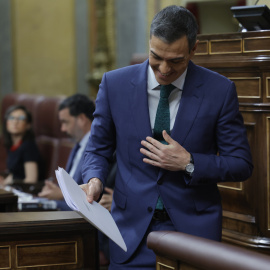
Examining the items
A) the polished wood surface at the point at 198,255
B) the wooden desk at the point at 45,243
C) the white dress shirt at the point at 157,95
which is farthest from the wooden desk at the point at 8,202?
the polished wood surface at the point at 198,255

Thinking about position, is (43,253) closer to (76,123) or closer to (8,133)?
(76,123)

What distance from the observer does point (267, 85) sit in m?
2.95

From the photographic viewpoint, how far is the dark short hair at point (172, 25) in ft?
6.29

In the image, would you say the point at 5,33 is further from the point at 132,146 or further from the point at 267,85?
the point at 132,146

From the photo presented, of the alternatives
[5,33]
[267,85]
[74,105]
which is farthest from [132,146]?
[5,33]

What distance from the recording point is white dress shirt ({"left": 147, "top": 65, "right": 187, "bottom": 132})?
6.88 ft

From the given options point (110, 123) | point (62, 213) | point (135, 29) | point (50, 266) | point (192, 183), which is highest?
point (135, 29)

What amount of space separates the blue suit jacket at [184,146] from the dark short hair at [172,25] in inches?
8.5

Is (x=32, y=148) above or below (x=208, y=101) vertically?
below

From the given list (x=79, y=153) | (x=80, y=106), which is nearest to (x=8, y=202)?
(x=79, y=153)

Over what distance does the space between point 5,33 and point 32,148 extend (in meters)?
3.52

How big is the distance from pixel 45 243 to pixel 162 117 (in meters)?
0.70

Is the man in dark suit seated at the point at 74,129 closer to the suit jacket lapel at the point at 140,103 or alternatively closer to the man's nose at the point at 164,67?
the suit jacket lapel at the point at 140,103

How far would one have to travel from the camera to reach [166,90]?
2084mm
